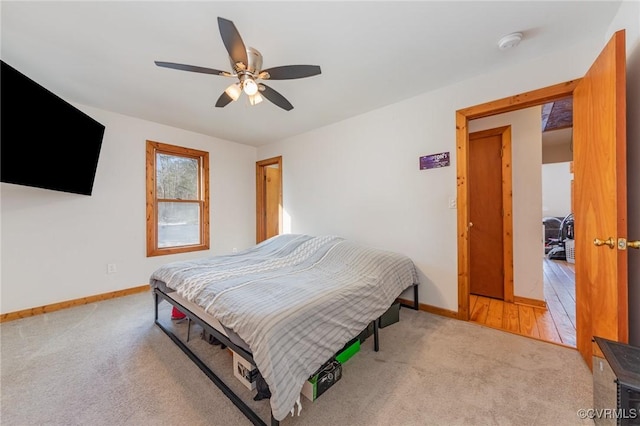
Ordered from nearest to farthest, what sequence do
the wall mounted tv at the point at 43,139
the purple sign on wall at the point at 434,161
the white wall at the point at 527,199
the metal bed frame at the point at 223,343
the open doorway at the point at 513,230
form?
1. the metal bed frame at the point at 223,343
2. the wall mounted tv at the point at 43,139
3. the purple sign on wall at the point at 434,161
4. the open doorway at the point at 513,230
5. the white wall at the point at 527,199

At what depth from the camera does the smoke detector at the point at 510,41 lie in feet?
5.97

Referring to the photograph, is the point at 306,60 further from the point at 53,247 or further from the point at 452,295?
the point at 53,247

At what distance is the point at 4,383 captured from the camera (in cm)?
164

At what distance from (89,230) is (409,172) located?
4102 mm

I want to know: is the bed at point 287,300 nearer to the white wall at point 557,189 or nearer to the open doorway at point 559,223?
the open doorway at point 559,223

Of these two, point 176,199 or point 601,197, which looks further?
point 176,199

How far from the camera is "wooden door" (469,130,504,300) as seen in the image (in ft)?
10.3

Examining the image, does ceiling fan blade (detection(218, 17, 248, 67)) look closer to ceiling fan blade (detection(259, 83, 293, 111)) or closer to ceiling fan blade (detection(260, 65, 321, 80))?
ceiling fan blade (detection(260, 65, 321, 80))

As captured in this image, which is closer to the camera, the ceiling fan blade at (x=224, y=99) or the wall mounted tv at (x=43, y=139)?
the wall mounted tv at (x=43, y=139)

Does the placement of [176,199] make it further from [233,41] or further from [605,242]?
[605,242]

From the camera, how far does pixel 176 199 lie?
3922mm

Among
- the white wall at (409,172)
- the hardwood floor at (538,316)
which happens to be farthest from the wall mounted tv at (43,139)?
the hardwood floor at (538,316)

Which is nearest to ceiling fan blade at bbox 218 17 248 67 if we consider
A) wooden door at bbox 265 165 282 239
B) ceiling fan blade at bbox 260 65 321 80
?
ceiling fan blade at bbox 260 65 321 80

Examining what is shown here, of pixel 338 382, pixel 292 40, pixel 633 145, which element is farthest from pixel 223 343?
pixel 633 145
